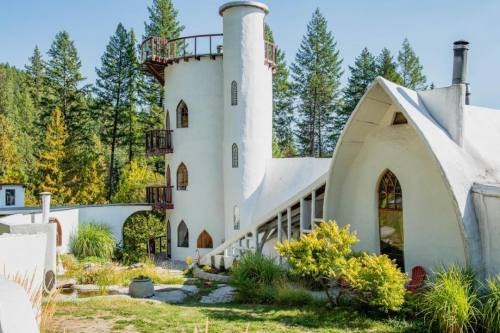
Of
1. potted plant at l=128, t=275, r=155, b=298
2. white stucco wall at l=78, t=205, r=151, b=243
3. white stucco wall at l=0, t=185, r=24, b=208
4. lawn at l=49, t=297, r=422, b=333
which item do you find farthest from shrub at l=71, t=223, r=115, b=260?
lawn at l=49, t=297, r=422, b=333

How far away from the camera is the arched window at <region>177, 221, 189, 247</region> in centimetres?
2593

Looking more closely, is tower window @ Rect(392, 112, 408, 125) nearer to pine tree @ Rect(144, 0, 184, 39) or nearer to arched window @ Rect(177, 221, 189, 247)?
arched window @ Rect(177, 221, 189, 247)

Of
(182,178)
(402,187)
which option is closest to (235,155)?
(182,178)

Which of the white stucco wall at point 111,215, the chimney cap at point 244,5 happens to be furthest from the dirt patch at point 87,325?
the chimney cap at point 244,5

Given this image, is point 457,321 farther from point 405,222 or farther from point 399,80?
point 399,80

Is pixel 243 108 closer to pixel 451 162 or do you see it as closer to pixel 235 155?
pixel 235 155

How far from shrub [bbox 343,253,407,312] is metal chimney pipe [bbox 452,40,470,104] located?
6.22m

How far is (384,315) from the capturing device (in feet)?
35.7

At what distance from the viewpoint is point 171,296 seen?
603 inches

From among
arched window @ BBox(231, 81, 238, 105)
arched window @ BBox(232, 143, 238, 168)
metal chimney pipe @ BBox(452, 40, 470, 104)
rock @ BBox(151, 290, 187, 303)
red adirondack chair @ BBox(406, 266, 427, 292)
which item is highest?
arched window @ BBox(231, 81, 238, 105)

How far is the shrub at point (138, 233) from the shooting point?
24.3m

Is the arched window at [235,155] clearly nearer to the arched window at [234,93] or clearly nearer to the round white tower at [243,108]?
the round white tower at [243,108]

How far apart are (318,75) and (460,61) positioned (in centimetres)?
2907

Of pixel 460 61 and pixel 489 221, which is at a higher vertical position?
pixel 460 61
